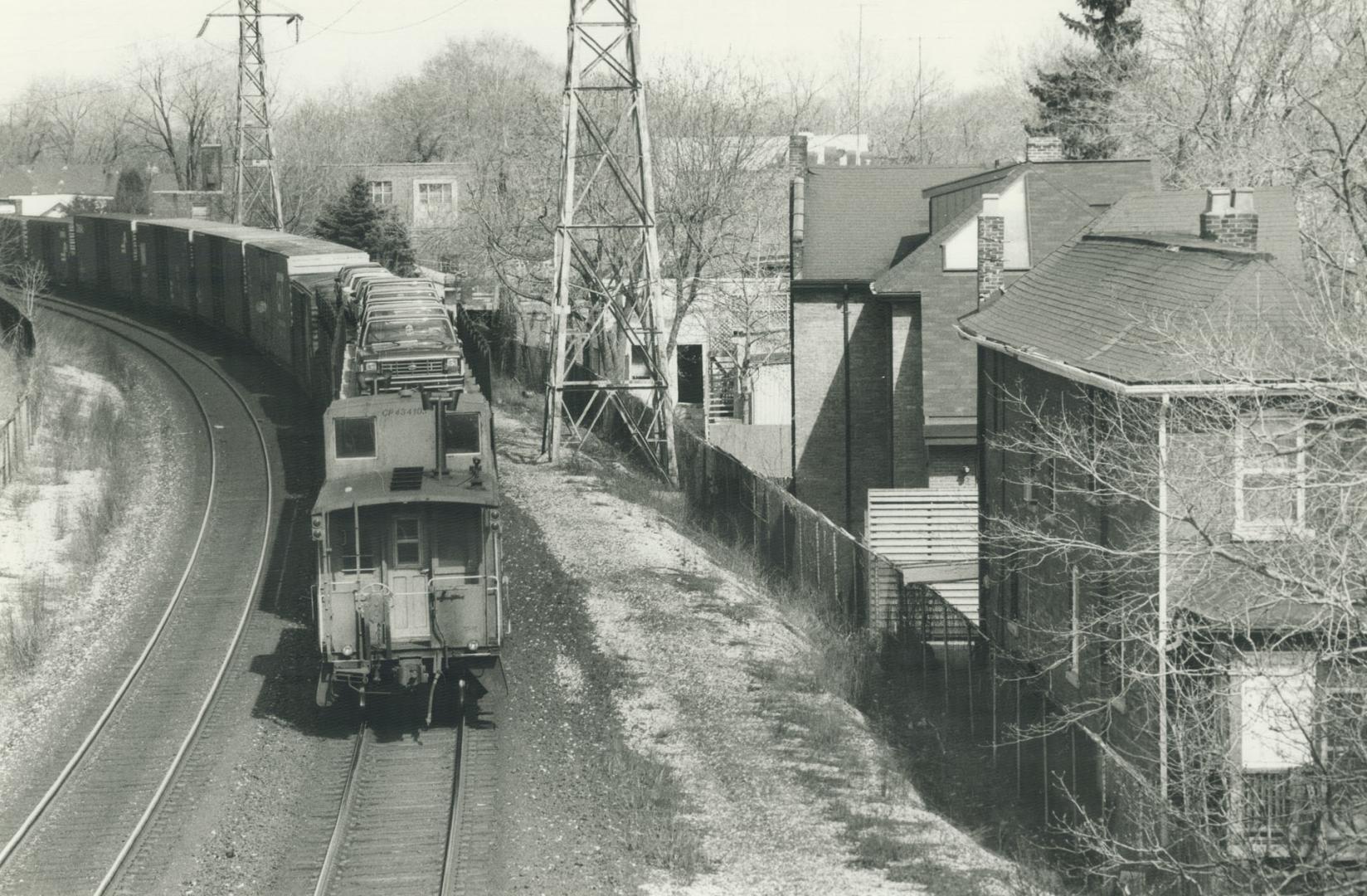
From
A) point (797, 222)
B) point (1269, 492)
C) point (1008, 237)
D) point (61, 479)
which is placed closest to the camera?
point (1269, 492)

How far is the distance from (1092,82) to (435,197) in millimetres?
44880

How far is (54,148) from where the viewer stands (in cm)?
11488

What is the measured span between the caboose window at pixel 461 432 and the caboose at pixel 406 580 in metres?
0.81

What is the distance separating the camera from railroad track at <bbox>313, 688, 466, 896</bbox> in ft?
49.3

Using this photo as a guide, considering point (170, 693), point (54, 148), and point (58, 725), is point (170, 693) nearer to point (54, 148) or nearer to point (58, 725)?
point (58, 725)

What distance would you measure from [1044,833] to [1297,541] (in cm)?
487

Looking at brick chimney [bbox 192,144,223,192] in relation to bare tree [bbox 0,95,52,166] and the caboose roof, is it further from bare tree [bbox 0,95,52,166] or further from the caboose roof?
the caboose roof

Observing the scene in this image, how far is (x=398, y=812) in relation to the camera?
16797mm

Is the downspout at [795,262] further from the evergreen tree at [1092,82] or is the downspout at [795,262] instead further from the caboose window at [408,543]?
the caboose window at [408,543]

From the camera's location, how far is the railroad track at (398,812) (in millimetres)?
15015

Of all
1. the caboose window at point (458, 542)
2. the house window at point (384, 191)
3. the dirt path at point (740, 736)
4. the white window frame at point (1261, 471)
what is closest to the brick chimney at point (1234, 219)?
the white window frame at point (1261, 471)

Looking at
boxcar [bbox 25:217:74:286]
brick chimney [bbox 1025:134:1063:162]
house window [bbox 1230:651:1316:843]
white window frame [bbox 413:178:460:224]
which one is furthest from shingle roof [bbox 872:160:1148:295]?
white window frame [bbox 413:178:460:224]

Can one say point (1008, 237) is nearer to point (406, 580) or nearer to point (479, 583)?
point (479, 583)

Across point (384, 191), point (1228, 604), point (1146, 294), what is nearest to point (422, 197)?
point (384, 191)
